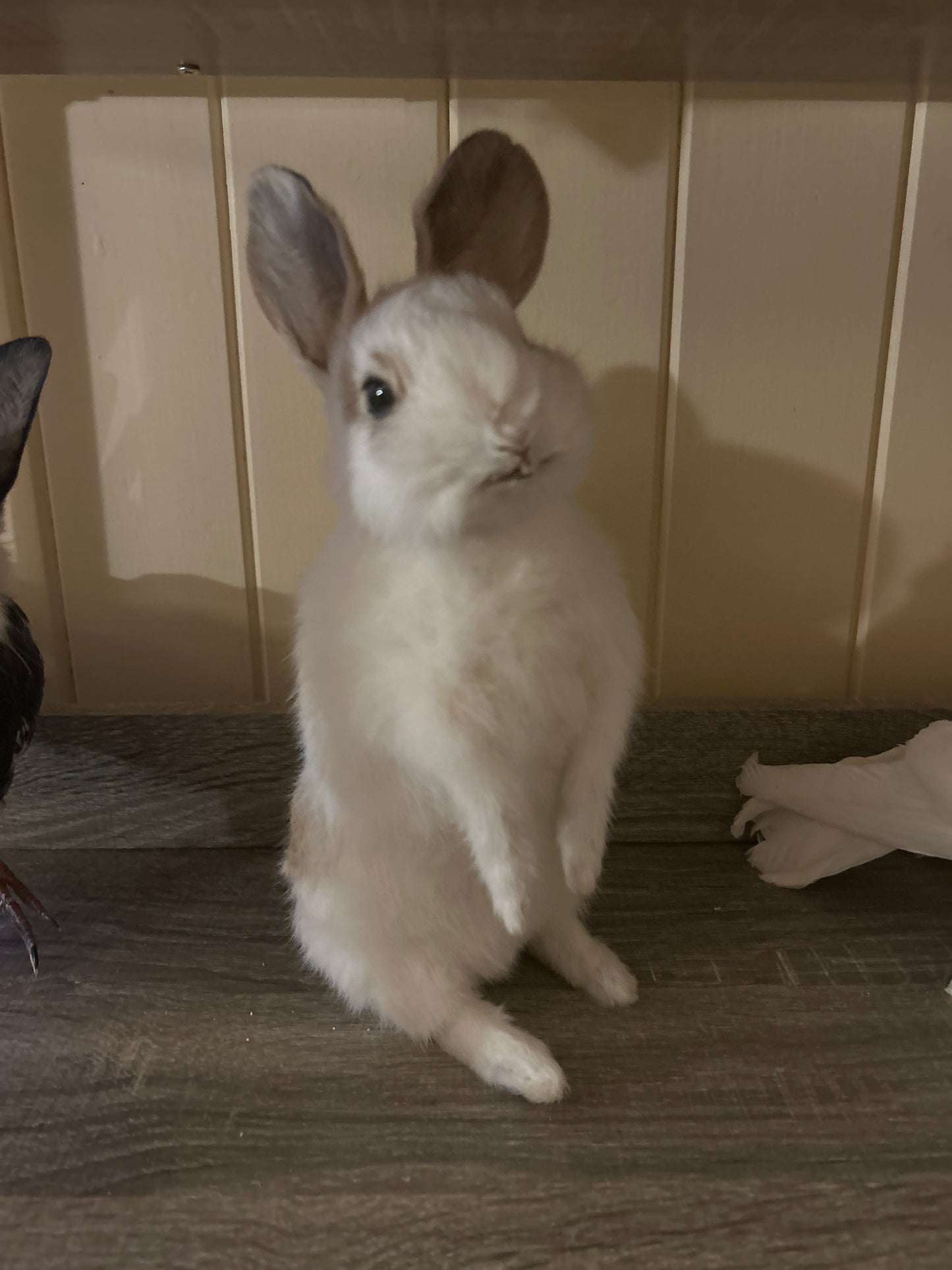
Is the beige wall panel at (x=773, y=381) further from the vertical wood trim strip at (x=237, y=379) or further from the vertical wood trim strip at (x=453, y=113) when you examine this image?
the vertical wood trim strip at (x=237, y=379)

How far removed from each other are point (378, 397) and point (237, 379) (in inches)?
13.9

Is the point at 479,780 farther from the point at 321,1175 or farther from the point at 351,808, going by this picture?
the point at 321,1175

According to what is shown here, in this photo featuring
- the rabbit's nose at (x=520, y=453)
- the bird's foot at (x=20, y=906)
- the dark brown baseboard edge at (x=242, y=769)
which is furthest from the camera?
the dark brown baseboard edge at (x=242, y=769)

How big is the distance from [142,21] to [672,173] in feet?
1.45

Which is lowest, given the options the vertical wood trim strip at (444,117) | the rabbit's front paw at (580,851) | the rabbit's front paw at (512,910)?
the rabbit's front paw at (512,910)

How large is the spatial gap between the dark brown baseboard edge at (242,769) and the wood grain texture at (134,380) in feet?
0.24

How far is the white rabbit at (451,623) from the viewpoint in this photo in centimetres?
56

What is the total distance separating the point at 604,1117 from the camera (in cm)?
61

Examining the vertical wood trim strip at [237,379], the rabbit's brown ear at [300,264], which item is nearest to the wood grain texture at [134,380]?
the vertical wood trim strip at [237,379]

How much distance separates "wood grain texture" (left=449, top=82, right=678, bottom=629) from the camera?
80cm

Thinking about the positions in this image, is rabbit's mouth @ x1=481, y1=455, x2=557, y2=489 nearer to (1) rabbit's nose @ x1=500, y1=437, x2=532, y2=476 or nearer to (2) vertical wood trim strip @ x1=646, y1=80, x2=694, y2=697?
(1) rabbit's nose @ x1=500, y1=437, x2=532, y2=476

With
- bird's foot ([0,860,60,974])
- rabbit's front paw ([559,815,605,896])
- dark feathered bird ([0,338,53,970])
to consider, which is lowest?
bird's foot ([0,860,60,974])

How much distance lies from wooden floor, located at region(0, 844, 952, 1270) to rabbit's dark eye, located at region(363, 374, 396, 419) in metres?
0.46

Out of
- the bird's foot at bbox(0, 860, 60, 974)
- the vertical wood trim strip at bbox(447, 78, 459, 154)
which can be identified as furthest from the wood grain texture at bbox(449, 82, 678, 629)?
the bird's foot at bbox(0, 860, 60, 974)
